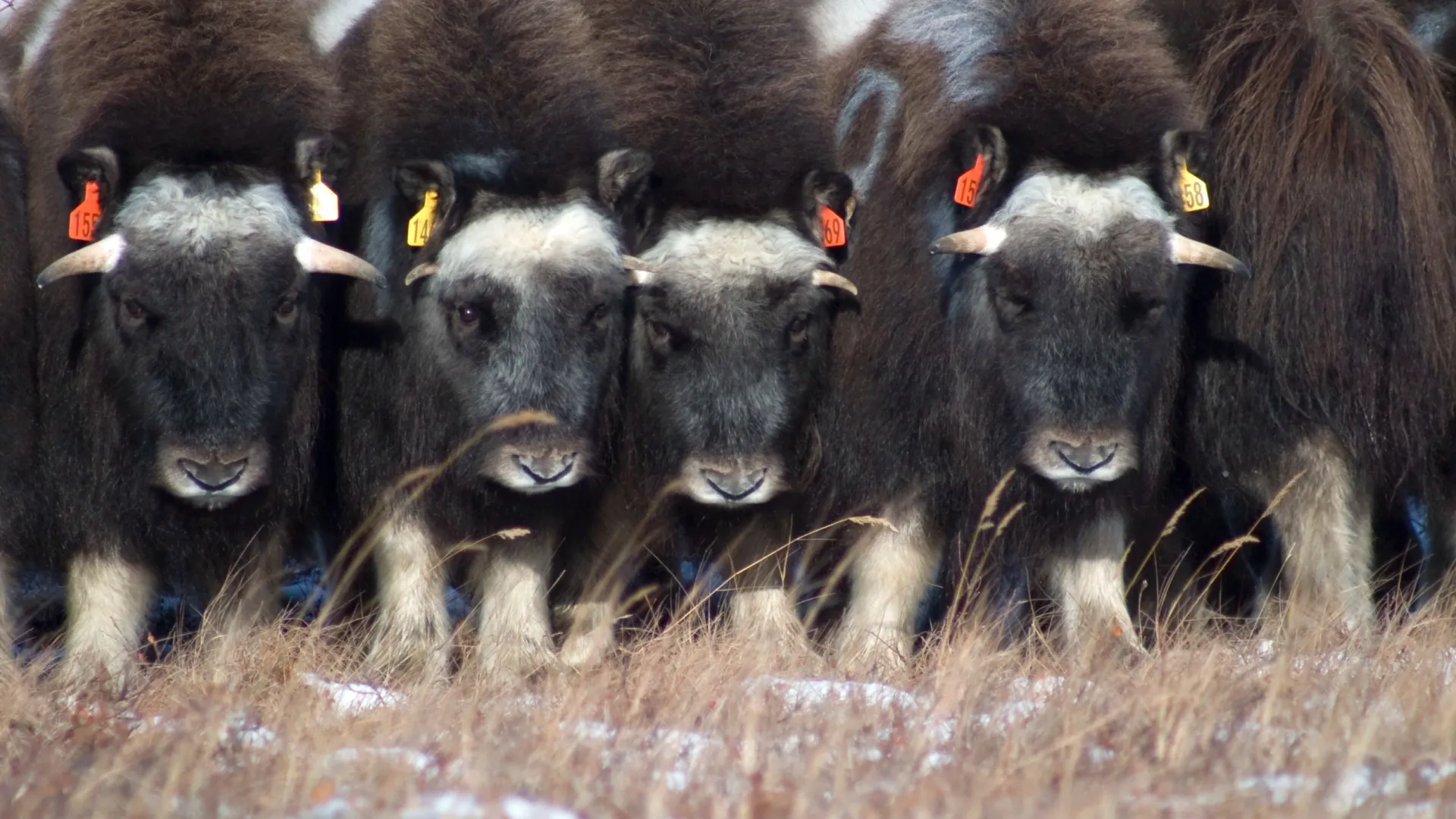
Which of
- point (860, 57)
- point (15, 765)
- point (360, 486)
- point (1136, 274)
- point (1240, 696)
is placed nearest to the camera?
point (15, 765)

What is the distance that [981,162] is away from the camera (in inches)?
223

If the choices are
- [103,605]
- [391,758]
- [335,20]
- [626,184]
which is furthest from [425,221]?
[391,758]

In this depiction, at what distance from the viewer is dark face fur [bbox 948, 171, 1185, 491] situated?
545 centimetres

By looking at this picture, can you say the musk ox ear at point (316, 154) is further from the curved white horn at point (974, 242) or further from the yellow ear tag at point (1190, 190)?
the yellow ear tag at point (1190, 190)

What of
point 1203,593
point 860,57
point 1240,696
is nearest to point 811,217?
point 860,57

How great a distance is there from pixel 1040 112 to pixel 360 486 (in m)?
2.34

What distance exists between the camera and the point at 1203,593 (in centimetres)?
588

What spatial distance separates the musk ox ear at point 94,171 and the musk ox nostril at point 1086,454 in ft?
9.10

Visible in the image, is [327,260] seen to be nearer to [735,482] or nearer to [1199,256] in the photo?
[735,482]

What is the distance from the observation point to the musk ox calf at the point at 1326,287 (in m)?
5.79

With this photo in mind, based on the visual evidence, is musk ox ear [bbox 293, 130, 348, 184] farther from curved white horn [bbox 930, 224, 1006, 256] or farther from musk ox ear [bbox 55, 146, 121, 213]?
curved white horn [bbox 930, 224, 1006, 256]

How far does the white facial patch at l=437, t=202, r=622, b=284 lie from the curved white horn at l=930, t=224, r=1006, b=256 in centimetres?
96

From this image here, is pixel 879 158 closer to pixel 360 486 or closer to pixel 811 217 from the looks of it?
pixel 811 217

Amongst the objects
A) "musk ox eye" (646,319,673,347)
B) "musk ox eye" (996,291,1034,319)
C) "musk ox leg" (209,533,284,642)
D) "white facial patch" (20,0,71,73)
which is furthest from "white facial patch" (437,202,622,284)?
"white facial patch" (20,0,71,73)
